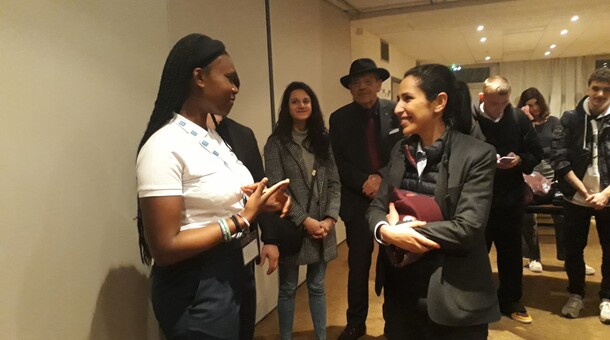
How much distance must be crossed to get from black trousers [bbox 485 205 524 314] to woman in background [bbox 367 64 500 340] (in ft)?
4.95

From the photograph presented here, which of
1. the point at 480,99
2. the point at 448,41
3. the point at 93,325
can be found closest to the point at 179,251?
the point at 93,325

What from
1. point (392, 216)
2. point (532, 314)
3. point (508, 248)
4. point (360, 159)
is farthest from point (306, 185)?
point (532, 314)

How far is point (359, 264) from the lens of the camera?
8.53 feet

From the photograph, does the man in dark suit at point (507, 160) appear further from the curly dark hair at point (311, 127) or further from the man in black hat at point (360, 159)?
the curly dark hair at point (311, 127)

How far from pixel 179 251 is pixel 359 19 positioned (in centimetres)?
446

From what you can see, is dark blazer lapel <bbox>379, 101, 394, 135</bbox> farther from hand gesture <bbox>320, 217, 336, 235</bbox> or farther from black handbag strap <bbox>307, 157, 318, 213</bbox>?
hand gesture <bbox>320, 217, 336, 235</bbox>

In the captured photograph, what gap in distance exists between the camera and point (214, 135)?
1386 mm

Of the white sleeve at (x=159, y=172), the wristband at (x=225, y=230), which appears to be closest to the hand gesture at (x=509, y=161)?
the wristband at (x=225, y=230)

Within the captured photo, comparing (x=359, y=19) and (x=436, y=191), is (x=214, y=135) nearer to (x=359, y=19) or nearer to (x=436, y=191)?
(x=436, y=191)

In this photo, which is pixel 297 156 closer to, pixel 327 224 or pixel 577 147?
pixel 327 224

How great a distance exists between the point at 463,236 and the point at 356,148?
1361mm

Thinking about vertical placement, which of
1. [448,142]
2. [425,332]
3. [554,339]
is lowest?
[554,339]

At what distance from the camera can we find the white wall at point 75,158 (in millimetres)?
1365

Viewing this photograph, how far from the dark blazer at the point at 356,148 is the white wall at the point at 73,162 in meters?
1.20
